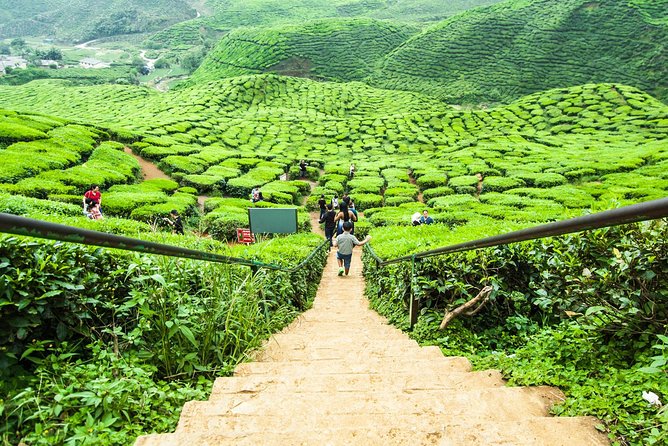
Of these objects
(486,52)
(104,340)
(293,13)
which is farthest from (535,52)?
(293,13)

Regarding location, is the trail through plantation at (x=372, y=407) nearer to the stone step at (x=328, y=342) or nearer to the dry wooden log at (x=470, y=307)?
the stone step at (x=328, y=342)

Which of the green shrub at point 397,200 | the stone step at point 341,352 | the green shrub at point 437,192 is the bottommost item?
the green shrub at point 397,200

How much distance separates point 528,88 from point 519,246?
4936 centimetres

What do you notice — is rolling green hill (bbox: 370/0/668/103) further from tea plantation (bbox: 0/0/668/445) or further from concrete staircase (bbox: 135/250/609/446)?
concrete staircase (bbox: 135/250/609/446)

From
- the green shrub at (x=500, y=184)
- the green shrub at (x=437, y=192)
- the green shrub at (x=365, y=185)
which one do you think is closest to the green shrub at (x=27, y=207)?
the green shrub at (x=365, y=185)

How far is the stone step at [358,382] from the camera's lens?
7.45ft

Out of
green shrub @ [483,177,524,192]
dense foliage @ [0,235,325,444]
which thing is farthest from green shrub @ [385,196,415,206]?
dense foliage @ [0,235,325,444]

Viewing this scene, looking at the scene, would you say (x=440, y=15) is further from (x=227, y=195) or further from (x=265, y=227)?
(x=265, y=227)

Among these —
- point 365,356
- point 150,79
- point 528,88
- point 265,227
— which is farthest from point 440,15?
point 365,356

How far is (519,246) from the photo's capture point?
3547 mm

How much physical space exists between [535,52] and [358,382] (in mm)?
57552

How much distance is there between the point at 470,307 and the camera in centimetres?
→ 356

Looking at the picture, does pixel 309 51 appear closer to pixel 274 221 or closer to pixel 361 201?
pixel 361 201

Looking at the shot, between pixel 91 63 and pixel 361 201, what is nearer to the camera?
pixel 361 201
